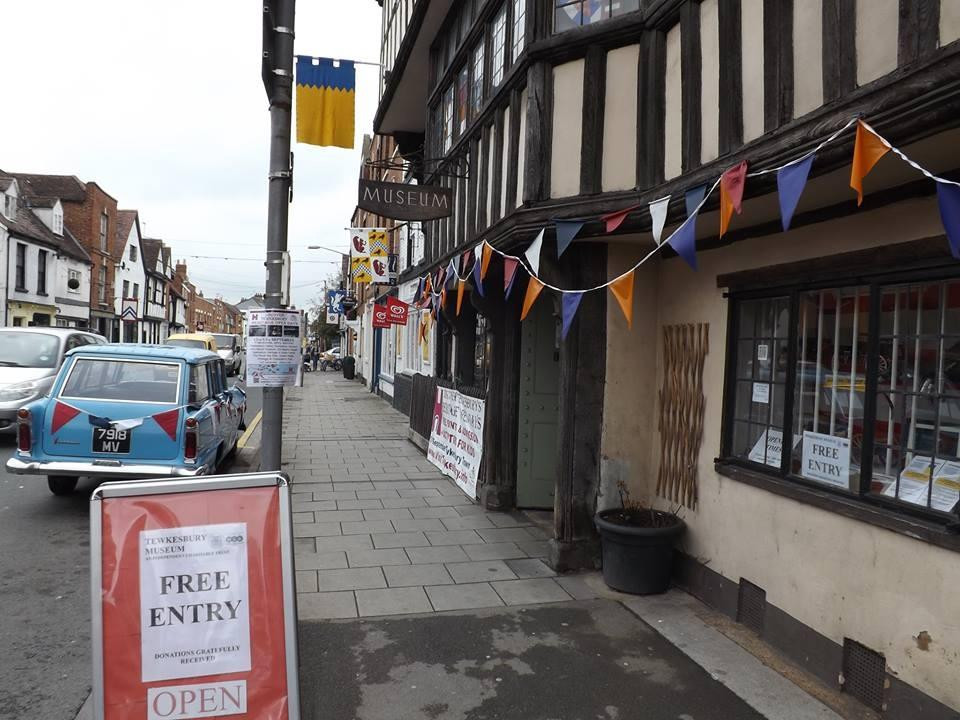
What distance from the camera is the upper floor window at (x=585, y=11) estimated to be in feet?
18.7

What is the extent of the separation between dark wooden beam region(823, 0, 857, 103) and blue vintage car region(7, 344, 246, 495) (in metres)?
6.36

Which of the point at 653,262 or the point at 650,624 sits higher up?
the point at 653,262

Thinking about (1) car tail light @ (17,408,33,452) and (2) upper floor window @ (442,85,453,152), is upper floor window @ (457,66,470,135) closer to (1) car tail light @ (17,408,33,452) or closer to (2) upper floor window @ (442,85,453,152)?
(2) upper floor window @ (442,85,453,152)

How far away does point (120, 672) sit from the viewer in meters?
2.76

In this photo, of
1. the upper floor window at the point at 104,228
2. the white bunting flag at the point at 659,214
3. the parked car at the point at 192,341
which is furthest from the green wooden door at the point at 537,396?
the upper floor window at the point at 104,228

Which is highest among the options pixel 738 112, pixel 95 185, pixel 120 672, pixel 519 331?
pixel 95 185

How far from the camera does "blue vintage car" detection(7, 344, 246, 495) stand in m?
6.91

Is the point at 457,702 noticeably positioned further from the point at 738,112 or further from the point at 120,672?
the point at 738,112

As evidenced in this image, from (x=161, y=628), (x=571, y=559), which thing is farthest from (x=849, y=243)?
(x=161, y=628)

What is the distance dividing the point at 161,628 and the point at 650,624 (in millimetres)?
3279

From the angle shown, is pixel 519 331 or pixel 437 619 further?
pixel 519 331

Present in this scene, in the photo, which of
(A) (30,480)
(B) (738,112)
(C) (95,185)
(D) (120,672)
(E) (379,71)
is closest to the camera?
(D) (120,672)

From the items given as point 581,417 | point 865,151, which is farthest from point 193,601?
point 581,417

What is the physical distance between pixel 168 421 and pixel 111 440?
0.56m
